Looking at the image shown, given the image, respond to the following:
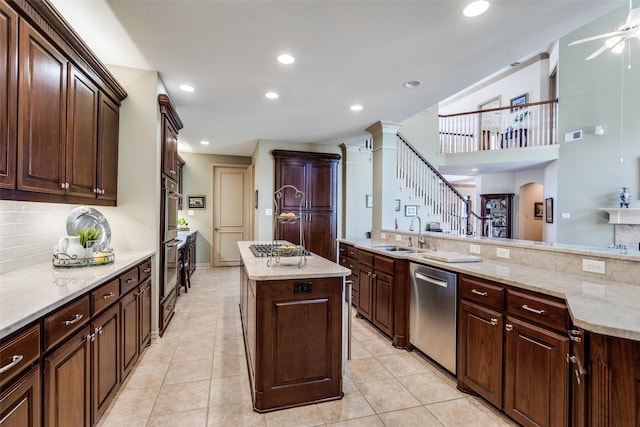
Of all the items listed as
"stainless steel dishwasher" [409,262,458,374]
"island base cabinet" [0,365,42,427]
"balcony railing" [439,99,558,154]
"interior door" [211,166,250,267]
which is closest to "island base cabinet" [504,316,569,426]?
"stainless steel dishwasher" [409,262,458,374]

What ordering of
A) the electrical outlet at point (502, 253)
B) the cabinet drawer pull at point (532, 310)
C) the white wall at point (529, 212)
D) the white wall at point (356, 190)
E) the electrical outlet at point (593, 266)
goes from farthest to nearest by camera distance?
the white wall at point (529, 212) < the white wall at point (356, 190) < the electrical outlet at point (502, 253) < the electrical outlet at point (593, 266) < the cabinet drawer pull at point (532, 310)

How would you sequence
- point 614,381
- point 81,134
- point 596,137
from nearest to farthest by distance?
point 614,381 < point 81,134 < point 596,137

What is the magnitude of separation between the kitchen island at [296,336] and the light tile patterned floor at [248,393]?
112 millimetres

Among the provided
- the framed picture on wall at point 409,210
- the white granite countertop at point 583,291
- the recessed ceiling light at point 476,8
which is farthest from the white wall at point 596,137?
the recessed ceiling light at point 476,8

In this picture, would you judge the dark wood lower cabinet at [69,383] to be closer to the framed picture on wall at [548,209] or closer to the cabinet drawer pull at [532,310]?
the cabinet drawer pull at [532,310]

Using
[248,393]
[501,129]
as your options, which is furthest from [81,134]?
[501,129]

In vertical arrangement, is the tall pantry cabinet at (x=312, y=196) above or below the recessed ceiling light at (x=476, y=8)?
below

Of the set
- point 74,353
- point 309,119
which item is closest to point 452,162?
A: point 309,119

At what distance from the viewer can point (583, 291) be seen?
1604 millimetres

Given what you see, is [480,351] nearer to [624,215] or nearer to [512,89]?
[624,215]

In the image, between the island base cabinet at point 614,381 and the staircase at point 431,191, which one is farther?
the staircase at point 431,191

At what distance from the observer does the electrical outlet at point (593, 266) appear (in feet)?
6.05

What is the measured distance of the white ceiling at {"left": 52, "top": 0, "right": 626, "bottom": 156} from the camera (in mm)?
1989

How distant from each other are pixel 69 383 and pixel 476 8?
Answer: 308cm
